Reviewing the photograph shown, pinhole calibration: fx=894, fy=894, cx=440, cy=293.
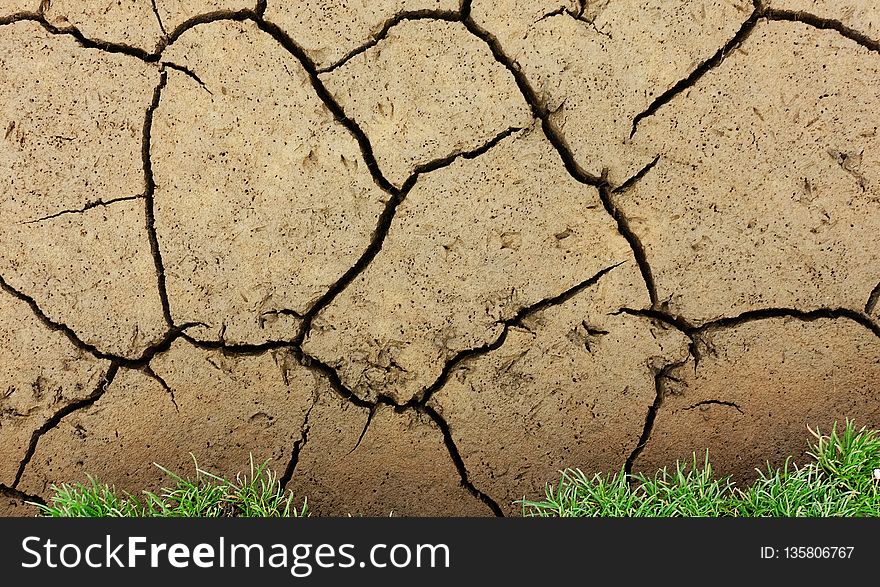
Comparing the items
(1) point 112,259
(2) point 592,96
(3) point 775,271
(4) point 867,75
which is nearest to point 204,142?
(1) point 112,259

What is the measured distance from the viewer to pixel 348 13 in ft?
8.39

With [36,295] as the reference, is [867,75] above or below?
above

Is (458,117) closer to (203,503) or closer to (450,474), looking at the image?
(450,474)

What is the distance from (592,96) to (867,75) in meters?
0.79

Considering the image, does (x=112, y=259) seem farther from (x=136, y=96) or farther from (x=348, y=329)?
(x=348, y=329)

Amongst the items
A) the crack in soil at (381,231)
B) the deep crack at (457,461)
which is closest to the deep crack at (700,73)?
the crack in soil at (381,231)

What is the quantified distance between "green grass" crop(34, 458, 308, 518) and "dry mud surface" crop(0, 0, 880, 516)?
0.16 ft

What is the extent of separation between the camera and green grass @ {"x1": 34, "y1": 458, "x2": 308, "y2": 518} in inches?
96.3

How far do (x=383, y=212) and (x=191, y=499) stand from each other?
96 cm

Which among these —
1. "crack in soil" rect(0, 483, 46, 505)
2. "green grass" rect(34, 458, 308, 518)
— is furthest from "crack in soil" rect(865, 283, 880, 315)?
"crack in soil" rect(0, 483, 46, 505)

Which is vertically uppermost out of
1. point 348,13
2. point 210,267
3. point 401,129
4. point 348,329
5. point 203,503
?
point 348,13

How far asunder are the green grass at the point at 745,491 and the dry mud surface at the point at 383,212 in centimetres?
10

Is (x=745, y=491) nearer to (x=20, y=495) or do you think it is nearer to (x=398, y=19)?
(x=398, y=19)

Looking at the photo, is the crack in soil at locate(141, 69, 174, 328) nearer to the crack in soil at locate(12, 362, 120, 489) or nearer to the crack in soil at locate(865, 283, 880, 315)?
the crack in soil at locate(12, 362, 120, 489)
